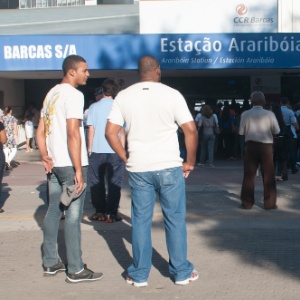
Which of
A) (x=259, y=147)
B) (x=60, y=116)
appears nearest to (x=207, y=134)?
(x=259, y=147)

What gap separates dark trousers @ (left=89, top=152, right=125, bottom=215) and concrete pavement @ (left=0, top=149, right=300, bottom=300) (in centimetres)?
29

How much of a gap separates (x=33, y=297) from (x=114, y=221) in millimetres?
3298

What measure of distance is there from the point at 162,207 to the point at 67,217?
35.2 inches

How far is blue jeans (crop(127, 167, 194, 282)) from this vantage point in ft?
19.4

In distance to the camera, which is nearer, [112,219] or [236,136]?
[112,219]

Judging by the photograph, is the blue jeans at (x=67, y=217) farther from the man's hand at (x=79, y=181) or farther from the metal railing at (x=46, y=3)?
the metal railing at (x=46, y=3)

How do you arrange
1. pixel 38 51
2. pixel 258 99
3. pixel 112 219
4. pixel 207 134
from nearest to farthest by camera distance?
1. pixel 112 219
2. pixel 258 99
3. pixel 207 134
4. pixel 38 51

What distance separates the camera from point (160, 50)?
18.0 meters

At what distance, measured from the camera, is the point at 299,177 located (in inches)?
553

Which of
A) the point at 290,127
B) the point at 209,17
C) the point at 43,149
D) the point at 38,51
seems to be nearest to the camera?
the point at 43,149

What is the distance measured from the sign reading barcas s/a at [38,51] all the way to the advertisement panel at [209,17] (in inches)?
147

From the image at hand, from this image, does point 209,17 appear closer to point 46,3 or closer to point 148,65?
point 46,3

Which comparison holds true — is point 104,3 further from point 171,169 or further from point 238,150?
point 171,169

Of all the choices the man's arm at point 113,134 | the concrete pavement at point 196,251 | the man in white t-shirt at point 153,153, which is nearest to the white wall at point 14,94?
the concrete pavement at point 196,251
